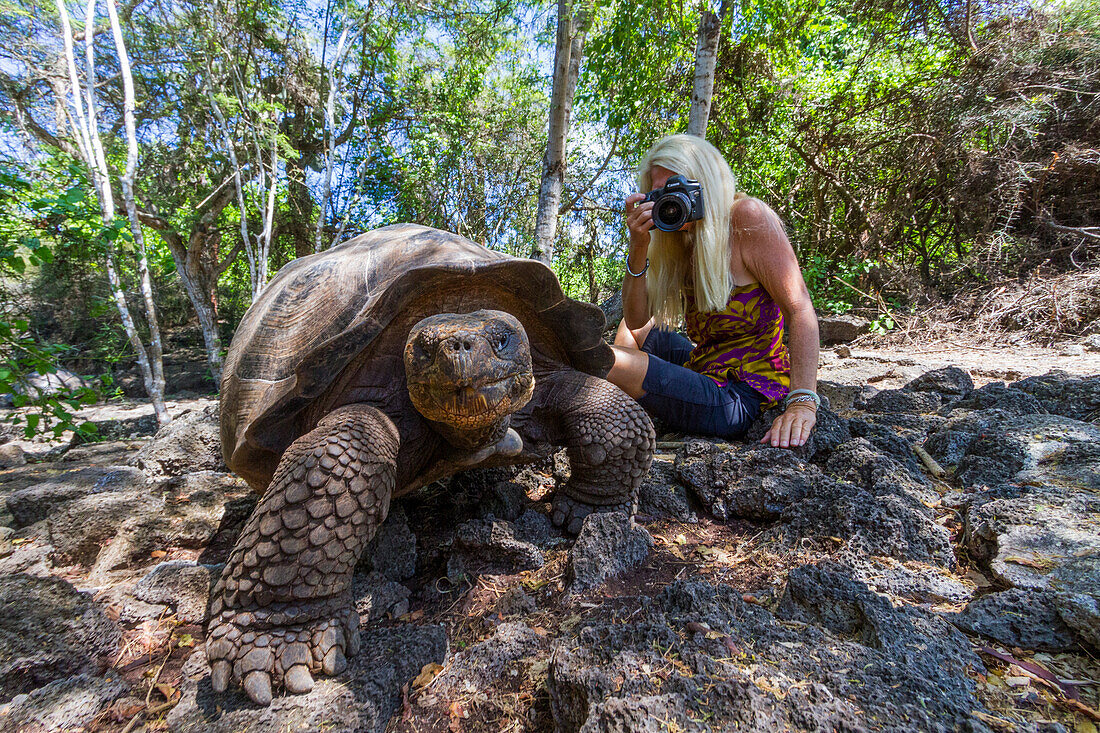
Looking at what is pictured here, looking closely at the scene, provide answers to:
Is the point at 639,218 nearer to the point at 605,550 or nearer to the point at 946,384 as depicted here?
the point at 605,550

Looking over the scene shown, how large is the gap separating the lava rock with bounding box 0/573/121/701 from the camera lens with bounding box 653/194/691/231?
262 cm

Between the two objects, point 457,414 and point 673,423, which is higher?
point 457,414

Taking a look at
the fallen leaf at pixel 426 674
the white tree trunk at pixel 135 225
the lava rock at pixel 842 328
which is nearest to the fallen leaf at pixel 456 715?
the fallen leaf at pixel 426 674

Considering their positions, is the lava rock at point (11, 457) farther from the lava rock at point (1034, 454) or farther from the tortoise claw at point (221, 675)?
the lava rock at point (1034, 454)

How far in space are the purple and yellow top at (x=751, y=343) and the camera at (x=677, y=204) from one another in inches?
21.3

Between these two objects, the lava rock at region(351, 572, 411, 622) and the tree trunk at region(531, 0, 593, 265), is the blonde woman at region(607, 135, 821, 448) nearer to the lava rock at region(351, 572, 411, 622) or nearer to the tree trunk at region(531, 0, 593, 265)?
the lava rock at region(351, 572, 411, 622)

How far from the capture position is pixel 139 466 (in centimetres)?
308

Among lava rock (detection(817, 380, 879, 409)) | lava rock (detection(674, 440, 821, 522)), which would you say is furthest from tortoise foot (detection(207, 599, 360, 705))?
lava rock (detection(817, 380, 879, 409))

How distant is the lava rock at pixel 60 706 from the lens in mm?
1169

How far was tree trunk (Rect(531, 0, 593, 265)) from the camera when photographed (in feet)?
14.6

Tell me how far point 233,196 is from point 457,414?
11673 mm

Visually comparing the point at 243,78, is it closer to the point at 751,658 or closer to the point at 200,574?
the point at 200,574

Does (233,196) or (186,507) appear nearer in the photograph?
(186,507)

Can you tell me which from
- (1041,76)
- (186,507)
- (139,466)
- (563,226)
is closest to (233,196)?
(563,226)
